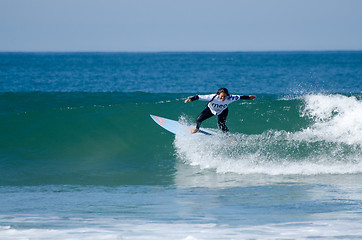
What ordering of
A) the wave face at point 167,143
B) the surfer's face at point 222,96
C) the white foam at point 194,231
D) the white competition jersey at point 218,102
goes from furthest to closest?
the white competition jersey at point 218,102 → the surfer's face at point 222,96 → the wave face at point 167,143 → the white foam at point 194,231

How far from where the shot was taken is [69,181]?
8.32m

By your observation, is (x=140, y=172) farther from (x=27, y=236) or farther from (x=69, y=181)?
(x=27, y=236)

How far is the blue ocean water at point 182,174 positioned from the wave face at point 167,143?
0.03 metres

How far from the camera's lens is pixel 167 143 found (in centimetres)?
1185

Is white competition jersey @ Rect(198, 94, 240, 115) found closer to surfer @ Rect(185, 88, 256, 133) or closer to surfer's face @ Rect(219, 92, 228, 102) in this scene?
surfer @ Rect(185, 88, 256, 133)

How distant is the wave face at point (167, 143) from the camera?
8805 mm

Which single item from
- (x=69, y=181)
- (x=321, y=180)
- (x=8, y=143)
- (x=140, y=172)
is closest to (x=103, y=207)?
(x=69, y=181)

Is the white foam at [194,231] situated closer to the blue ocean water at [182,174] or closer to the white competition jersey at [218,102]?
the blue ocean water at [182,174]

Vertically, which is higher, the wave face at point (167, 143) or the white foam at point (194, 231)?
the white foam at point (194, 231)

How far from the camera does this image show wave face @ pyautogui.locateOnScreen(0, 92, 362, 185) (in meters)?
8.80

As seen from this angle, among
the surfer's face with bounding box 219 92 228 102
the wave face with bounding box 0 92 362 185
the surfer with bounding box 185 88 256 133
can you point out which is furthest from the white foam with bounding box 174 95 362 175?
the surfer's face with bounding box 219 92 228 102

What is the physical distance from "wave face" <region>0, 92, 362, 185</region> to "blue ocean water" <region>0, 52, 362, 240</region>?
0.10ft

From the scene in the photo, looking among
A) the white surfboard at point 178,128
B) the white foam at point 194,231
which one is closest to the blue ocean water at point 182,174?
the white foam at point 194,231

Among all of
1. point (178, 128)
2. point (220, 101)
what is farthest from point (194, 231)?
point (178, 128)
